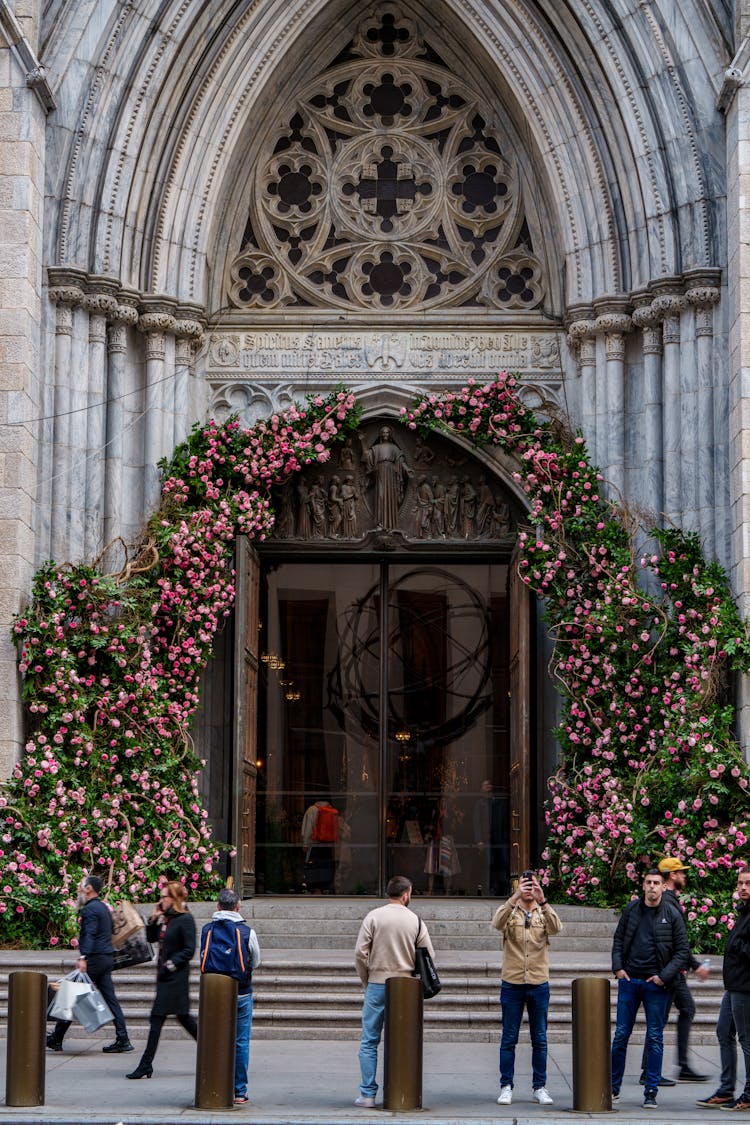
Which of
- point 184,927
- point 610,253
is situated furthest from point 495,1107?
point 610,253

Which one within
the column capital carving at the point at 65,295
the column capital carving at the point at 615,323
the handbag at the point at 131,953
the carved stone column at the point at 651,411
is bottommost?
the handbag at the point at 131,953

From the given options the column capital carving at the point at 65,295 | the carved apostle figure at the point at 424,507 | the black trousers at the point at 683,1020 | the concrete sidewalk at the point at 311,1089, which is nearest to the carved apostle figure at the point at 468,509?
the carved apostle figure at the point at 424,507

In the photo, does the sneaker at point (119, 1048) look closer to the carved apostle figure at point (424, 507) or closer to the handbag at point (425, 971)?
the handbag at point (425, 971)

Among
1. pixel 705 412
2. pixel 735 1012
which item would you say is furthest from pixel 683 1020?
pixel 705 412

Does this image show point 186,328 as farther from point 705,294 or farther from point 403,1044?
point 403,1044

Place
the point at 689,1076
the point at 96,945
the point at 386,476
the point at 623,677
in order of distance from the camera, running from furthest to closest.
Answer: the point at 386,476 → the point at 623,677 → the point at 96,945 → the point at 689,1076

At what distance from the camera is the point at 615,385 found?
1711cm

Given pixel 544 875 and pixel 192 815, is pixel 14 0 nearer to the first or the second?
pixel 192 815

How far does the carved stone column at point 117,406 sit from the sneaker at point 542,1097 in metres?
8.49

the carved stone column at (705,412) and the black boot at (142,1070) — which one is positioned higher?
the carved stone column at (705,412)

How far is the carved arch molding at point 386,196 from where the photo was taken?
60.0 ft

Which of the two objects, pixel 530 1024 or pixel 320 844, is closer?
pixel 530 1024

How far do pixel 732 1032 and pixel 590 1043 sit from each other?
1107 mm

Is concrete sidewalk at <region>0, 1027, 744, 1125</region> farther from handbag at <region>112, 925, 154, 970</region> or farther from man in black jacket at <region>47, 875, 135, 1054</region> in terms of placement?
handbag at <region>112, 925, 154, 970</region>
